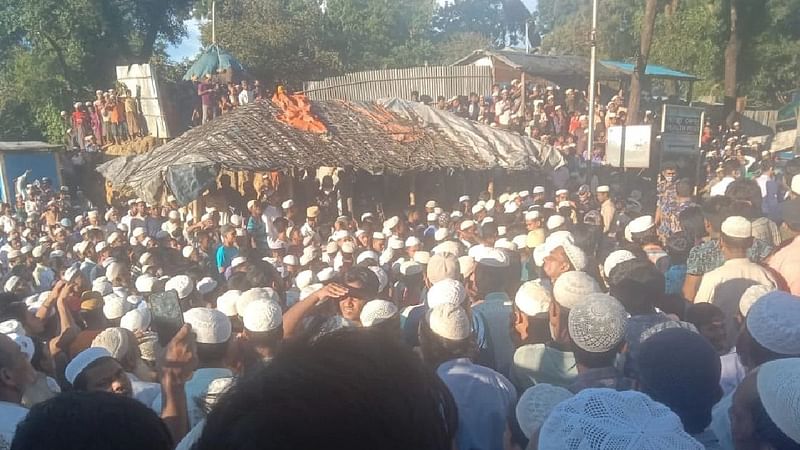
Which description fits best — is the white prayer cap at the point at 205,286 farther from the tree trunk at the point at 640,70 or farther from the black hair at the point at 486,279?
the tree trunk at the point at 640,70

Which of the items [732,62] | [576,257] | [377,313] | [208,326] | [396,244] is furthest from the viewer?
[732,62]

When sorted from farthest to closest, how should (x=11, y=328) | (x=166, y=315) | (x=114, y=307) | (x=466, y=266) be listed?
(x=466, y=266)
(x=114, y=307)
(x=11, y=328)
(x=166, y=315)

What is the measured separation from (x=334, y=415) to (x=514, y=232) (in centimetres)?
789

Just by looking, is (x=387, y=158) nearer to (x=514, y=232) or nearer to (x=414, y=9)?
(x=514, y=232)

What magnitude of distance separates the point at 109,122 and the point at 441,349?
63.7 ft

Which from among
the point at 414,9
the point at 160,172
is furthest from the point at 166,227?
the point at 414,9

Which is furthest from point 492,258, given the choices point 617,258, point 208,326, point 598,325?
point 208,326

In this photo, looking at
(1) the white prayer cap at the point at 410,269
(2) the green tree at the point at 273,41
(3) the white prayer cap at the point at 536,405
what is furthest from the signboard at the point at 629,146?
(2) the green tree at the point at 273,41

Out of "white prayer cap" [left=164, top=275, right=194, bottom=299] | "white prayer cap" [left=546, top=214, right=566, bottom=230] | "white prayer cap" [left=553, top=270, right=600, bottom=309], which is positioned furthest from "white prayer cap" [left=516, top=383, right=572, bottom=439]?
"white prayer cap" [left=546, top=214, right=566, bottom=230]

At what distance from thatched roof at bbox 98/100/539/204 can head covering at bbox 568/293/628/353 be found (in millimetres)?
9686

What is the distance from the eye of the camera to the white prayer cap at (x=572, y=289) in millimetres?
3773

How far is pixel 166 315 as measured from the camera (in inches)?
154

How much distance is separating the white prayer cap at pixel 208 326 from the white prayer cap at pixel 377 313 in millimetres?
816

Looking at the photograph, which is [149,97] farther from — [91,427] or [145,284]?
[91,427]
